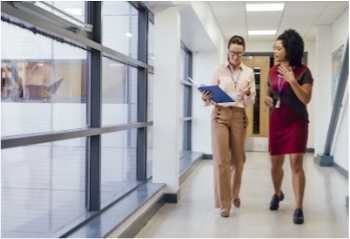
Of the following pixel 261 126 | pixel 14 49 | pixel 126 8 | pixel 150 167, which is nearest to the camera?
pixel 14 49

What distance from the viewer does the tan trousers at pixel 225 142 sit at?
12.6 feet

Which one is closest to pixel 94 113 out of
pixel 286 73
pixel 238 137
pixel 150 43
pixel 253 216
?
Answer: pixel 238 137

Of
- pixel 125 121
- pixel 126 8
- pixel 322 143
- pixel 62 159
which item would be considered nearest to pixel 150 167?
pixel 125 121

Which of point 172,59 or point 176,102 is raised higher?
point 172,59

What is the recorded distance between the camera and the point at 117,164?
414 centimetres

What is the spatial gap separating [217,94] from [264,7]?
150 inches

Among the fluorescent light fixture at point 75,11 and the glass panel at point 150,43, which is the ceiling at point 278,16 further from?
the fluorescent light fixture at point 75,11

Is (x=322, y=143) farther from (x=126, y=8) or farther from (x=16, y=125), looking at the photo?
(x=16, y=125)

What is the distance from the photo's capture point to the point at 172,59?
4.48m

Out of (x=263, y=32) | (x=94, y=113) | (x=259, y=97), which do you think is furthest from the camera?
(x=259, y=97)

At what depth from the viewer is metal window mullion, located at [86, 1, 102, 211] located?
3203 millimetres

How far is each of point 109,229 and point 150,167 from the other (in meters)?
2.29

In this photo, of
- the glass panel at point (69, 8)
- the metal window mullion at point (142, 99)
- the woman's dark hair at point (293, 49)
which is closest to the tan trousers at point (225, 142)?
the woman's dark hair at point (293, 49)

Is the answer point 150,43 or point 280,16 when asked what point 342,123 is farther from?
point 150,43
